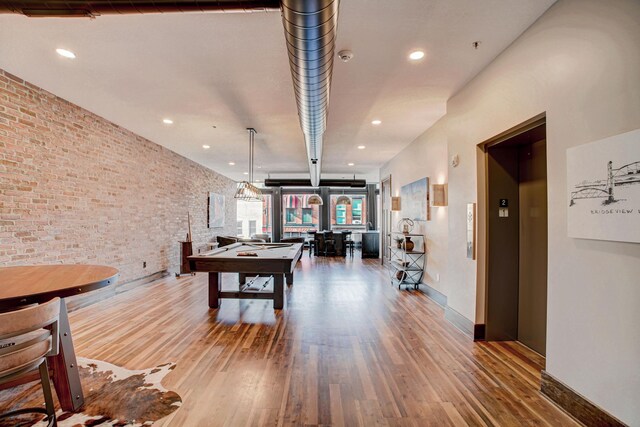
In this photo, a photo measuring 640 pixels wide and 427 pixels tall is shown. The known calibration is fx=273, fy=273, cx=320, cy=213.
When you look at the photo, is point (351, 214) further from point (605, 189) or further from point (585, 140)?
point (605, 189)

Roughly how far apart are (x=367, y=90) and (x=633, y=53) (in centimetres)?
234

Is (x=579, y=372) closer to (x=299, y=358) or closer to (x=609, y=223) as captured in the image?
(x=609, y=223)

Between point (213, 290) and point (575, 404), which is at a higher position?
point (213, 290)

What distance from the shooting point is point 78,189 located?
4.16m

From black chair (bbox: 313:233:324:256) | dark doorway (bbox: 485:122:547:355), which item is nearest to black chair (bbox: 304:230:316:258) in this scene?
black chair (bbox: 313:233:324:256)

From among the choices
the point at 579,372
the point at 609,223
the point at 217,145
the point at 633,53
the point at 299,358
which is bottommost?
the point at 299,358

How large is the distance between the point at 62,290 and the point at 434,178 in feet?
16.5

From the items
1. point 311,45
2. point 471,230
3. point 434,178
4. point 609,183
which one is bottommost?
point 471,230

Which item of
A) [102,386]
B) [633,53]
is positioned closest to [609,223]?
[633,53]

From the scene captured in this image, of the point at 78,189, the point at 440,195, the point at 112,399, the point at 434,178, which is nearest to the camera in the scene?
the point at 112,399

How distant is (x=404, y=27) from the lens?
2.33 m

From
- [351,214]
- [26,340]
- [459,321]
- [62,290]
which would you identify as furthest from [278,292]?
[351,214]

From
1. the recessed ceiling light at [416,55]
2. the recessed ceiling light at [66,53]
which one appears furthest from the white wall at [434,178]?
the recessed ceiling light at [66,53]

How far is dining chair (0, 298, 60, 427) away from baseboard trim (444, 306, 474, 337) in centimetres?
374
